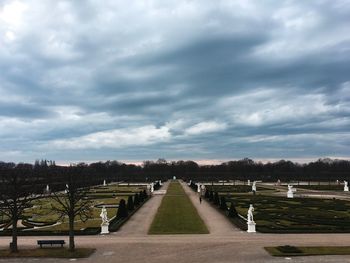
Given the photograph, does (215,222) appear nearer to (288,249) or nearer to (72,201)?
(288,249)

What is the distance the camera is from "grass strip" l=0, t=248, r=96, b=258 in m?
25.8

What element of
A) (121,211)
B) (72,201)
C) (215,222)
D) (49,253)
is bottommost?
(49,253)

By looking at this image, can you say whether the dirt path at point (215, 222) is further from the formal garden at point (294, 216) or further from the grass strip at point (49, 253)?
the grass strip at point (49, 253)

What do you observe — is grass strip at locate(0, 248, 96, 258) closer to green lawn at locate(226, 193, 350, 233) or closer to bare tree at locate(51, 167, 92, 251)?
bare tree at locate(51, 167, 92, 251)

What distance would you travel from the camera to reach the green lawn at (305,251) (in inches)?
1005

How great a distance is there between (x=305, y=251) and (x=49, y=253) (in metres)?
14.4

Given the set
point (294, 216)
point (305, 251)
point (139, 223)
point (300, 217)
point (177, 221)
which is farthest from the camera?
point (294, 216)

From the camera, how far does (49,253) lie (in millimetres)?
26500

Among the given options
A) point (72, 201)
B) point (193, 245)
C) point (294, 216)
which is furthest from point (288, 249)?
point (294, 216)

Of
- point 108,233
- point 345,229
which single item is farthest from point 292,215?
point 108,233

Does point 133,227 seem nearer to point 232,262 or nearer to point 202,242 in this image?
point 202,242

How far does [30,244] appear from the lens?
30078mm

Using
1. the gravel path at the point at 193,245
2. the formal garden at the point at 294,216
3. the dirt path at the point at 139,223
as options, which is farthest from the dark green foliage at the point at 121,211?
the formal garden at the point at 294,216

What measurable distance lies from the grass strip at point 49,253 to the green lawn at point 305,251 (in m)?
10.3
